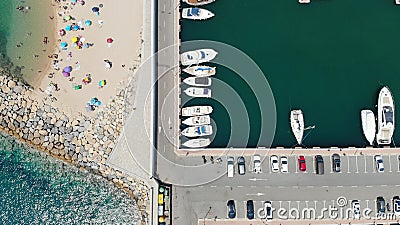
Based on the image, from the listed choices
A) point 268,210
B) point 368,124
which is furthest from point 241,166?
point 368,124

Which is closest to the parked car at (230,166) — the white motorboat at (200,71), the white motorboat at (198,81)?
the white motorboat at (198,81)

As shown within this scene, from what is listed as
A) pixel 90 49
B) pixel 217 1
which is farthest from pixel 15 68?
pixel 217 1

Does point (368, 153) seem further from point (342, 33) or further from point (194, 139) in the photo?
point (194, 139)

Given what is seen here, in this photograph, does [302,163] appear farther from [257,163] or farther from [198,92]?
[198,92]

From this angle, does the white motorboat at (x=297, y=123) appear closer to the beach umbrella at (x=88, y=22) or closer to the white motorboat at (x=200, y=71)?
the white motorboat at (x=200, y=71)

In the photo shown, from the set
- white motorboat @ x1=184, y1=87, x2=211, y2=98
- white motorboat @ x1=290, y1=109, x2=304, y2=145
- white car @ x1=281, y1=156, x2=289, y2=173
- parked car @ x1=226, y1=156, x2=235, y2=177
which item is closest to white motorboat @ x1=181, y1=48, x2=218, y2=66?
white motorboat @ x1=184, y1=87, x2=211, y2=98
